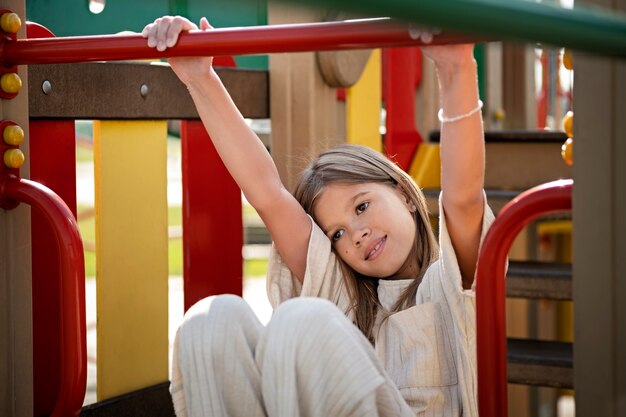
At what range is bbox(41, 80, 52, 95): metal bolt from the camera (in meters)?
1.64

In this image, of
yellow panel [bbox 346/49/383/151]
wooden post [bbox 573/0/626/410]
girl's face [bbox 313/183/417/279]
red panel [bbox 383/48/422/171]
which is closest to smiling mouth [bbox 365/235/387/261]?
girl's face [bbox 313/183/417/279]

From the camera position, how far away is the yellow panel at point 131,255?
1.88 meters

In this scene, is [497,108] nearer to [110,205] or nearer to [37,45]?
[110,205]

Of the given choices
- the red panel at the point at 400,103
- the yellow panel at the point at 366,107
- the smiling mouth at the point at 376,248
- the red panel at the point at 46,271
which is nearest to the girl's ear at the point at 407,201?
the smiling mouth at the point at 376,248

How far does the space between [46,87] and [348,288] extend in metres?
0.63

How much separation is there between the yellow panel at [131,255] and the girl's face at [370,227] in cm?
52

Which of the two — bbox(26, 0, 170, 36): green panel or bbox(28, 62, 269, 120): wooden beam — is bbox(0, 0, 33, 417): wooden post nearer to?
bbox(28, 62, 269, 120): wooden beam

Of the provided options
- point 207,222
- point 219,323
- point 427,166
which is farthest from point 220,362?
point 427,166

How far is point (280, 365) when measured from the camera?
1.09m

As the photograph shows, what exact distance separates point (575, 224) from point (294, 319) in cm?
34

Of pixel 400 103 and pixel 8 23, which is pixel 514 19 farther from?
pixel 400 103

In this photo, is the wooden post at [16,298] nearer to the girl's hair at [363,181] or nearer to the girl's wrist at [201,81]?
the girl's wrist at [201,81]

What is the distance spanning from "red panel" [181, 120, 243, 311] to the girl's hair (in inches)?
20.4

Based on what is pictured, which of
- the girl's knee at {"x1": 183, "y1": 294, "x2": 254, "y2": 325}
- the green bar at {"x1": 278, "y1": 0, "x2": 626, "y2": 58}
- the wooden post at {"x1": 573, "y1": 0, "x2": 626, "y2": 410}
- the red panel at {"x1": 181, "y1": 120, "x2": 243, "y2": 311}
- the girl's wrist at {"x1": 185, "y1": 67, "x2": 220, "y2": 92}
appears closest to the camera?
the green bar at {"x1": 278, "y1": 0, "x2": 626, "y2": 58}
